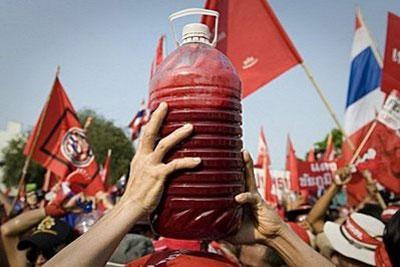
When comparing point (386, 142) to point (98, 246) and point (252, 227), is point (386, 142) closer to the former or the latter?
point (252, 227)

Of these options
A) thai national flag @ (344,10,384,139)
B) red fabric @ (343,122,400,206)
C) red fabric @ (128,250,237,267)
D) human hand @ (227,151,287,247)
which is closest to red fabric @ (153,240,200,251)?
human hand @ (227,151,287,247)

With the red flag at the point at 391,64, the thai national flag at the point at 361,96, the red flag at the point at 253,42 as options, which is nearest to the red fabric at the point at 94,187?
the thai national flag at the point at 361,96

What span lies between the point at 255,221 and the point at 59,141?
9.58 metres

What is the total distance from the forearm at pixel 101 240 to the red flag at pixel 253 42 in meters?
4.76

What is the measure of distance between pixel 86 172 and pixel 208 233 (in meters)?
10.2

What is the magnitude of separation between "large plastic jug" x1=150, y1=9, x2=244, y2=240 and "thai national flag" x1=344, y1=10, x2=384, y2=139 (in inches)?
323

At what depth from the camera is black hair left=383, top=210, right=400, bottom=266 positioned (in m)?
2.25

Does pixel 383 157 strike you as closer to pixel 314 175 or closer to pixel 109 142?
pixel 314 175

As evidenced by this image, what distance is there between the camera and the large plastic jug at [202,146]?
1725mm

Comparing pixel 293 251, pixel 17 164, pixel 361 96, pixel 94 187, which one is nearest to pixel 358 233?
pixel 293 251

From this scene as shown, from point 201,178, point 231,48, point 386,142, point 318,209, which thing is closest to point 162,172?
point 201,178

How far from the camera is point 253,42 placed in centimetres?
689

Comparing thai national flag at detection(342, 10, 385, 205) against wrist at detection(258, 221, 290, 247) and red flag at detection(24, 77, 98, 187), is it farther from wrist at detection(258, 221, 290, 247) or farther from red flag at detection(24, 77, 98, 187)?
wrist at detection(258, 221, 290, 247)

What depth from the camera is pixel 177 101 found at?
5.76 ft
